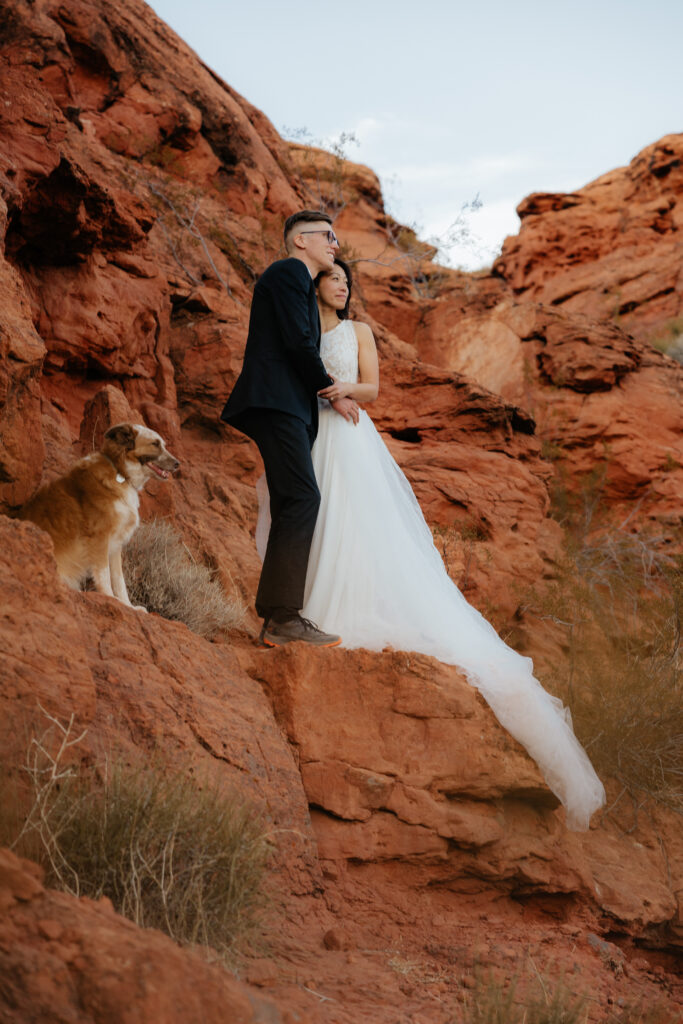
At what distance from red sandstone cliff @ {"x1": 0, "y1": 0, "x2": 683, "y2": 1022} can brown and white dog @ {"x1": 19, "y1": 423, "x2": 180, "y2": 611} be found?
286 millimetres

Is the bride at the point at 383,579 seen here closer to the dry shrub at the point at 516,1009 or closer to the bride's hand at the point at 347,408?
the bride's hand at the point at 347,408

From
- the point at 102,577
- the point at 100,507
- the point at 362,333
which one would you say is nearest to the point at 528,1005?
the point at 102,577

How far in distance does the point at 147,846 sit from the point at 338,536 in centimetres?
251

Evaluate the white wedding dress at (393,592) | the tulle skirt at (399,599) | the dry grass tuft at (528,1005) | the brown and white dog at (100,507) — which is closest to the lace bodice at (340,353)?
the white wedding dress at (393,592)

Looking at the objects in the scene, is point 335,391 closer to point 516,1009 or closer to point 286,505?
point 286,505

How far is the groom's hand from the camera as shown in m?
4.87

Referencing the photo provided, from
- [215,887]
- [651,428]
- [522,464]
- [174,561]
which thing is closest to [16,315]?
[174,561]

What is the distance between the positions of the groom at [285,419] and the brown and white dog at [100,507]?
0.61 metres

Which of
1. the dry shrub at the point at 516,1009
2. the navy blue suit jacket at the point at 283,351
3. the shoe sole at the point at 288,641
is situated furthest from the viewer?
the navy blue suit jacket at the point at 283,351

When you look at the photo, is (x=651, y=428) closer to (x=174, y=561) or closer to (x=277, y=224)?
(x=277, y=224)

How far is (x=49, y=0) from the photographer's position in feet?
32.4

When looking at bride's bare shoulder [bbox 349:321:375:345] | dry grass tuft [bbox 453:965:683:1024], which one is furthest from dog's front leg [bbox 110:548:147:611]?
dry grass tuft [bbox 453:965:683:1024]

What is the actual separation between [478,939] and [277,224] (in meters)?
10.1

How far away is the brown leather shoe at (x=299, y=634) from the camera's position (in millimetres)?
4312
